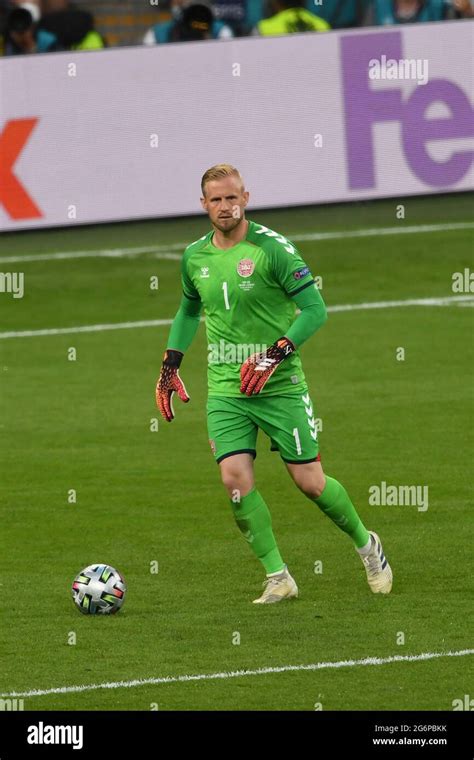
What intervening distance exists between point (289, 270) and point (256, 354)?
0.52 metres

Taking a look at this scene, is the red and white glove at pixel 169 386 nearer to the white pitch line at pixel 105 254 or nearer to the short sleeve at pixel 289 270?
the short sleeve at pixel 289 270

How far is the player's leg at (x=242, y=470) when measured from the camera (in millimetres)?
10898

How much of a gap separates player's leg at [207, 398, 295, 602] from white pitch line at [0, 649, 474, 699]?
1.32 metres

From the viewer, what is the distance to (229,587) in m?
11.4

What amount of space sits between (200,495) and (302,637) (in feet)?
12.6

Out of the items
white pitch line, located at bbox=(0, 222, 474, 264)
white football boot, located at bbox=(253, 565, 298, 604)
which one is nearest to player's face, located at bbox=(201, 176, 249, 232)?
white football boot, located at bbox=(253, 565, 298, 604)

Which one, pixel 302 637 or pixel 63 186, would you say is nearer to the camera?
pixel 302 637

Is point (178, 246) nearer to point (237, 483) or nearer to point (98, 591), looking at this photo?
point (237, 483)

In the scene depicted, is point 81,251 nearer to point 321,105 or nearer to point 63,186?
point 63,186

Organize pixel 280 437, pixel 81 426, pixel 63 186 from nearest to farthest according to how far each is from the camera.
Result: 1. pixel 280 437
2. pixel 81 426
3. pixel 63 186

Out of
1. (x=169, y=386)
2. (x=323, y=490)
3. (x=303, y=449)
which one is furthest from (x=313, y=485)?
(x=169, y=386)

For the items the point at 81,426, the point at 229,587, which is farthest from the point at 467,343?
the point at 229,587

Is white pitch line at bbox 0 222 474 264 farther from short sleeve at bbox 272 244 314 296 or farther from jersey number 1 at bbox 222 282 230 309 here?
short sleeve at bbox 272 244 314 296

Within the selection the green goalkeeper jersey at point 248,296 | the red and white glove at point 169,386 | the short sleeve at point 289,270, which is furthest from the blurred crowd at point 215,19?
the short sleeve at point 289,270
